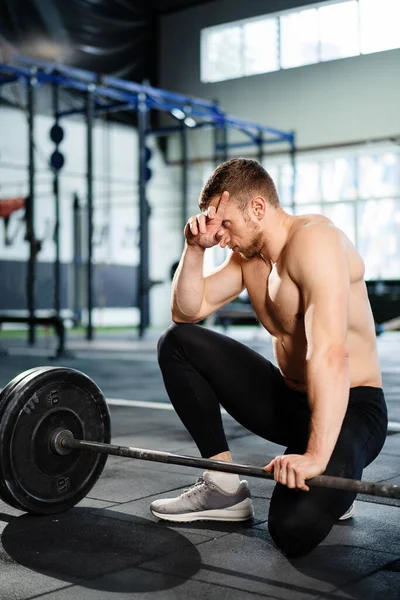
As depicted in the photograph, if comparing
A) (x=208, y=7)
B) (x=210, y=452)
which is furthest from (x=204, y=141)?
(x=210, y=452)

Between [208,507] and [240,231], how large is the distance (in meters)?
0.66

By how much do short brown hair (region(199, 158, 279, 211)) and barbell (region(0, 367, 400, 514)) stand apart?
22.4 inches

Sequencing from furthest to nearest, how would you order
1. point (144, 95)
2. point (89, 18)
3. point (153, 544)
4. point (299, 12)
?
point (89, 18)
point (299, 12)
point (144, 95)
point (153, 544)

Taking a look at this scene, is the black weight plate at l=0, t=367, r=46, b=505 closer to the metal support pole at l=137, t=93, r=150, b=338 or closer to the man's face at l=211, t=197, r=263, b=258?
the man's face at l=211, t=197, r=263, b=258

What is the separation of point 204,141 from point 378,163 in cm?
268

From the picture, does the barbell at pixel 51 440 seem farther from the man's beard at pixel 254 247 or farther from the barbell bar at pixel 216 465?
the man's beard at pixel 254 247

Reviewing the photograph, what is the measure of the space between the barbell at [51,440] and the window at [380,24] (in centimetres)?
289

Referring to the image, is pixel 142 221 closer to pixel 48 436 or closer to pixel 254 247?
pixel 48 436

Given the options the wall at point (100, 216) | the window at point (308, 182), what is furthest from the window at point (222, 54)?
the window at point (308, 182)

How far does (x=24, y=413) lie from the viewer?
1.89m

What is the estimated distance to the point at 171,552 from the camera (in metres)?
1.68

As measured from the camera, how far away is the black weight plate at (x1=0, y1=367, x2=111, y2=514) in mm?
1861

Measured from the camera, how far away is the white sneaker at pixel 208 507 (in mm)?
1901

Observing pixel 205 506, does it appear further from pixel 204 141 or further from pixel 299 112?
pixel 204 141
